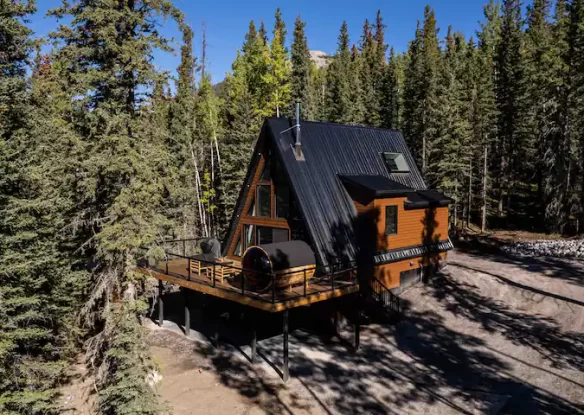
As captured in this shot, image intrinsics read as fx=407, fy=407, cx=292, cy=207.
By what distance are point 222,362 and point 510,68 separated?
124 ft

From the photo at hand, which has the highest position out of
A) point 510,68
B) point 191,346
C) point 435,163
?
point 510,68

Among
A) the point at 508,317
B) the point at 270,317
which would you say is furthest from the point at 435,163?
the point at 270,317

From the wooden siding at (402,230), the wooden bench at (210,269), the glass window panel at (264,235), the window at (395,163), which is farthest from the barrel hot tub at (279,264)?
the window at (395,163)

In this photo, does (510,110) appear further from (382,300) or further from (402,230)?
(382,300)

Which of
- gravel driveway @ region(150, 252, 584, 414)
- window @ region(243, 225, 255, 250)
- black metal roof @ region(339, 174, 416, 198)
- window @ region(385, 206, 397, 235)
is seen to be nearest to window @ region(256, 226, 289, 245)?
window @ region(243, 225, 255, 250)

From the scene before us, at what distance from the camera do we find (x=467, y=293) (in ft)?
65.1

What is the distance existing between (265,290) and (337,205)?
17.5 ft

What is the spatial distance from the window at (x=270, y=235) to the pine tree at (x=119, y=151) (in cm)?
639

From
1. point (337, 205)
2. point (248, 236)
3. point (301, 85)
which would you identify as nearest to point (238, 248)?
point (248, 236)

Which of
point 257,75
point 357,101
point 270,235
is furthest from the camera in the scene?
point 357,101

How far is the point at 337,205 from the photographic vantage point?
57.7ft

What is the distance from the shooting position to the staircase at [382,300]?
1811 centimetres

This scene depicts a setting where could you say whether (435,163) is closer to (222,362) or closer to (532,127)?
(532,127)

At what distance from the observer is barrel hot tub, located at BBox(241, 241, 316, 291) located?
14.4 meters
